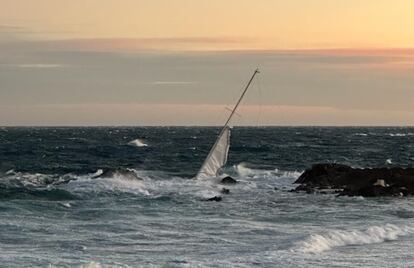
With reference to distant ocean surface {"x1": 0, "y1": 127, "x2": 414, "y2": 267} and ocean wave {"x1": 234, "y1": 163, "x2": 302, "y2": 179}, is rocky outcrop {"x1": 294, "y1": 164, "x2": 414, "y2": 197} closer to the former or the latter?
distant ocean surface {"x1": 0, "y1": 127, "x2": 414, "y2": 267}

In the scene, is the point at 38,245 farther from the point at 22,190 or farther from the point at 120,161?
the point at 120,161

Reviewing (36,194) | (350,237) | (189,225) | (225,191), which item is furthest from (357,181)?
(350,237)

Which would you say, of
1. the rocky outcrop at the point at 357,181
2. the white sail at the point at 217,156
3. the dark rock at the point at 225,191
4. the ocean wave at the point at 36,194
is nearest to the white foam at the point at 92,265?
the ocean wave at the point at 36,194

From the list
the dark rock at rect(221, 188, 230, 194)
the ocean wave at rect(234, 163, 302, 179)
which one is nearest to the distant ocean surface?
the dark rock at rect(221, 188, 230, 194)

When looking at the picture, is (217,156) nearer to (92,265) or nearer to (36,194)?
(36,194)

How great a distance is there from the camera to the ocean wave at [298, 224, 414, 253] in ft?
67.4

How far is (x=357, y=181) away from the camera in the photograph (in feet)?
130

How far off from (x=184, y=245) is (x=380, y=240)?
597 cm

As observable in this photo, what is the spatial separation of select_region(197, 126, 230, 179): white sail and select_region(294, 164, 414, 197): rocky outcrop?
4.55 metres

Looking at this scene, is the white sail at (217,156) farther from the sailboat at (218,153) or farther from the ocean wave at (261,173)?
the ocean wave at (261,173)

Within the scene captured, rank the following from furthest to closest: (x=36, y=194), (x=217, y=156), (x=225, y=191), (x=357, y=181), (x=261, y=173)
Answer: (x=261, y=173)
(x=217, y=156)
(x=357, y=181)
(x=225, y=191)
(x=36, y=194)

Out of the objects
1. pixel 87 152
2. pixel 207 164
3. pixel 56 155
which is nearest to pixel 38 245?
pixel 207 164

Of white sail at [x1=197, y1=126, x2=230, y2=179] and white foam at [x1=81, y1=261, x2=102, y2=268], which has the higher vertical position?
white sail at [x1=197, y1=126, x2=230, y2=179]

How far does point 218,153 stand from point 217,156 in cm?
36
